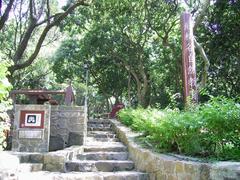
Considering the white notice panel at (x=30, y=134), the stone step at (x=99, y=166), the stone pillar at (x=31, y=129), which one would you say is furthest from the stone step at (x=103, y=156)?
the white notice panel at (x=30, y=134)

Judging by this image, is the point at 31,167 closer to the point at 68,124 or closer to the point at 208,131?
the point at 68,124

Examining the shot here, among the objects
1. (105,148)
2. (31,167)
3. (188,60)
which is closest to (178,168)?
(31,167)

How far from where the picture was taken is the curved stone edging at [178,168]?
3.77 m

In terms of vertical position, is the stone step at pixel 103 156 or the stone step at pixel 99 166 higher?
the stone step at pixel 103 156

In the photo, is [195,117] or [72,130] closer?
[195,117]

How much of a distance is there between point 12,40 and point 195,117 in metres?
20.3

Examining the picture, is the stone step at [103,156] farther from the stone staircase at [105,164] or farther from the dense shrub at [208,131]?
the dense shrub at [208,131]

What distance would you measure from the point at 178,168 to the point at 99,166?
2.30 metres

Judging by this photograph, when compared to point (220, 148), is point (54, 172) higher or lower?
lower

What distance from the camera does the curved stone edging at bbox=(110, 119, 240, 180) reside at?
3.77 m

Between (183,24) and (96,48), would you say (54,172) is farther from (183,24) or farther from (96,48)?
(96,48)

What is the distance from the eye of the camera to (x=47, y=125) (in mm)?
7461

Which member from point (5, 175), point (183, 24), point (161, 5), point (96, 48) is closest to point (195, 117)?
point (5, 175)

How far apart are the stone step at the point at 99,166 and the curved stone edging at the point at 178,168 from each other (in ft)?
0.68
